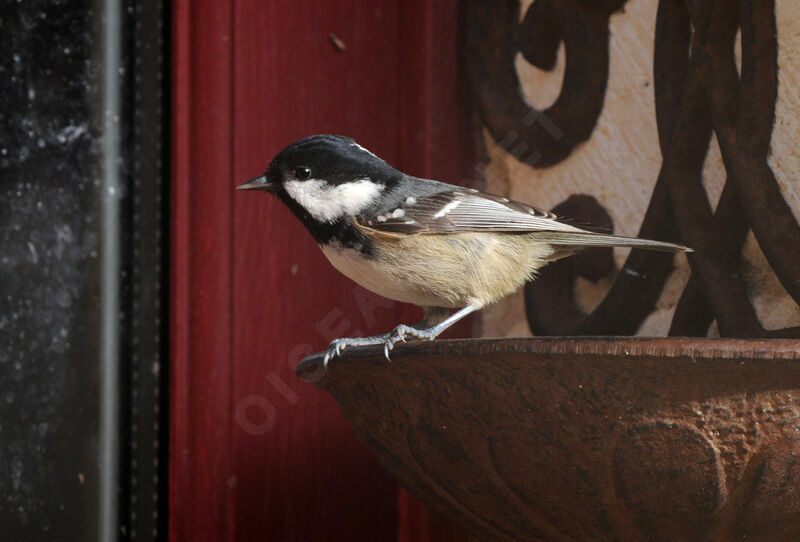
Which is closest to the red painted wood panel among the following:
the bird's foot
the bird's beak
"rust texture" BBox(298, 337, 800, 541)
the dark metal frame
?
the dark metal frame

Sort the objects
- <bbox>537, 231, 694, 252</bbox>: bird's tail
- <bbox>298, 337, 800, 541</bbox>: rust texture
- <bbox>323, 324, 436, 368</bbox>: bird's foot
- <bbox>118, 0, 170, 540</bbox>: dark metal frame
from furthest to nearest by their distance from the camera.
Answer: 1. <bbox>118, 0, 170, 540</bbox>: dark metal frame
2. <bbox>537, 231, 694, 252</bbox>: bird's tail
3. <bbox>323, 324, 436, 368</bbox>: bird's foot
4. <bbox>298, 337, 800, 541</bbox>: rust texture

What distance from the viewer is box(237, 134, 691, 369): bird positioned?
1092mm

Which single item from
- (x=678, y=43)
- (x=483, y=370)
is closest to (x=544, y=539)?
(x=483, y=370)

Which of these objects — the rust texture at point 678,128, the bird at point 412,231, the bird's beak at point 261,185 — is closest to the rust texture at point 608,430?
the bird at point 412,231

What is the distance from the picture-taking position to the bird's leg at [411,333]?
2.97 feet

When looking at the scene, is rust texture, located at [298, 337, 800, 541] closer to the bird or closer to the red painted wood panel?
the bird

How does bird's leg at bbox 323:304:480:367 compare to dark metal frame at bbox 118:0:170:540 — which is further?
dark metal frame at bbox 118:0:170:540

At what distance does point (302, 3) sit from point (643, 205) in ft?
2.20

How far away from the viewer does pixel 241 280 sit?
141 centimetres

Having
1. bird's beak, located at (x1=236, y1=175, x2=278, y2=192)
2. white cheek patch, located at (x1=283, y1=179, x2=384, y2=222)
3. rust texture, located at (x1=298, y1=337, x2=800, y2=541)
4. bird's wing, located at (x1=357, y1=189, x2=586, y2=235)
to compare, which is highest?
bird's beak, located at (x1=236, y1=175, x2=278, y2=192)

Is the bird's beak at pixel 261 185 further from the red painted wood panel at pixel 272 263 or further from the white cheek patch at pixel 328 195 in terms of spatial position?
the red painted wood panel at pixel 272 263

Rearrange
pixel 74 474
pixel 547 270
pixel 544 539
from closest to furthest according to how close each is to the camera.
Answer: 1. pixel 544 539
2. pixel 74 474
3. pixel 547 270

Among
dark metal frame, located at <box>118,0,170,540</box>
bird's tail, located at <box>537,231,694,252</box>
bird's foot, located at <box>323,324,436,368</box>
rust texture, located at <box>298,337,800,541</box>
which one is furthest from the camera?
dark metal frame, located at <box>118,0,170,540</box>

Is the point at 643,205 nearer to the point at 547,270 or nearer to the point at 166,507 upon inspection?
the point at 547,270
